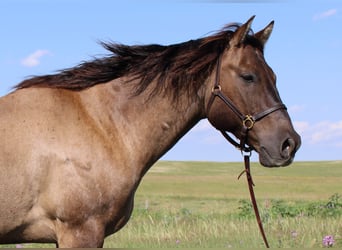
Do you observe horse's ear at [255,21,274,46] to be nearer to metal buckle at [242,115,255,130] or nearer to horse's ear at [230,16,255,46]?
horse's ear at [230,16,255,46]

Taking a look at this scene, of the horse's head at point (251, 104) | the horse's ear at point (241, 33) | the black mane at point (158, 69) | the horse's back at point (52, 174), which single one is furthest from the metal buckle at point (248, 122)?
the horse's back at point (52, 174)

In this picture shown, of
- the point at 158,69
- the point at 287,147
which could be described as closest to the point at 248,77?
the point at 287,147

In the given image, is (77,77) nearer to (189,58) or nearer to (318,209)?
(189,58)

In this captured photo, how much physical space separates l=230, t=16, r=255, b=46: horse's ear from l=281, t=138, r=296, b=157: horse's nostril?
105 centimetres

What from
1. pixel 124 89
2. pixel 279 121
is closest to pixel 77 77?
pixel 124 89

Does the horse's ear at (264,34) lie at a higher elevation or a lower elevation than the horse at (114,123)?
higher

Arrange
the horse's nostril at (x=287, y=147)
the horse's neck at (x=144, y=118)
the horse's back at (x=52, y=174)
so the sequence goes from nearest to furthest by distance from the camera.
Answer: the horse's back at (x=52, y=174) → the horse's nostril at (x=287, y=147) → the horse's neck at (x=144, y=118)

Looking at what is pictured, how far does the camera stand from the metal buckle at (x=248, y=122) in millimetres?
5852

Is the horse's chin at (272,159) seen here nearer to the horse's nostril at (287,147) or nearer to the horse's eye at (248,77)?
the horse's nostril at (287,147)

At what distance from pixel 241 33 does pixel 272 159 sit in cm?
123

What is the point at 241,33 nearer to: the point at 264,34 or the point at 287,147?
the point at 264,34

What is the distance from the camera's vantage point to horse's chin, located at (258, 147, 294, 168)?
5820 millimetres

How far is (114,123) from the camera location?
593 cm

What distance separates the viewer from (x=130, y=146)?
589cm
